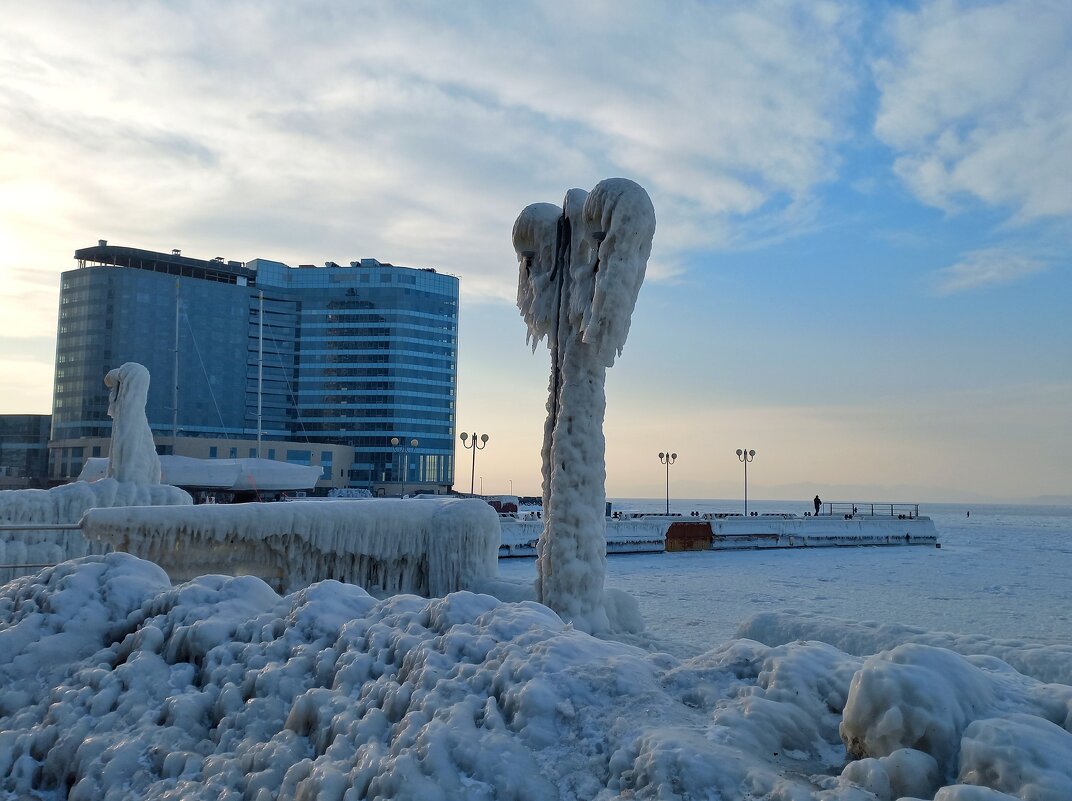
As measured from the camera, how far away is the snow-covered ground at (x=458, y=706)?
3.49 metres

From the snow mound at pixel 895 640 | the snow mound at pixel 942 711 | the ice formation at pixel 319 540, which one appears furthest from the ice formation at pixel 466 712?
the ice formation at pixel 319 540

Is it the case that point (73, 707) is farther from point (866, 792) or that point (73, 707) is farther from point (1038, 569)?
point (1038, 569)

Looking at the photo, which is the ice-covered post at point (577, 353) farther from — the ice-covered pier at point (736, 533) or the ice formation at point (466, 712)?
the ice-covered pier at point (736, 533)

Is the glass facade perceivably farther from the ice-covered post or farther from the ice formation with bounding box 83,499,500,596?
the ice-covered post

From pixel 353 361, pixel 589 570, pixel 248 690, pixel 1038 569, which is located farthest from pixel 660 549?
pixel 353 361

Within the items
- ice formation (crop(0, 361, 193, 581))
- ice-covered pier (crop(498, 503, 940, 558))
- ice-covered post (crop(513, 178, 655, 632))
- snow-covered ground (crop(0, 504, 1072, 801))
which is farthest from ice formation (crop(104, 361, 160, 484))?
ice-covered pier (crop(498, 503, 940, 558))

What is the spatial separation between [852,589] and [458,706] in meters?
22.0

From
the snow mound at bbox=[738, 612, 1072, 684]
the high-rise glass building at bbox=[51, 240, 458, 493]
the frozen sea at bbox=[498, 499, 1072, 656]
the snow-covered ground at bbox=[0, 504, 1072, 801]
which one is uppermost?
the high-rise glass building at bbox=[51, 240, 458, 493]

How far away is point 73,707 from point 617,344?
7466mm

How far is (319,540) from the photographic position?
46.5ft

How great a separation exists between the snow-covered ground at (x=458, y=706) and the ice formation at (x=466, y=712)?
0.01 meters

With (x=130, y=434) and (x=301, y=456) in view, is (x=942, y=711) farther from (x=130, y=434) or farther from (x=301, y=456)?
(x=301, y=456)

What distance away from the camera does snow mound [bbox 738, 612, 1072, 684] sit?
6.75 meters

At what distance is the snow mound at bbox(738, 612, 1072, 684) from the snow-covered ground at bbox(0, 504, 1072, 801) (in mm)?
42
